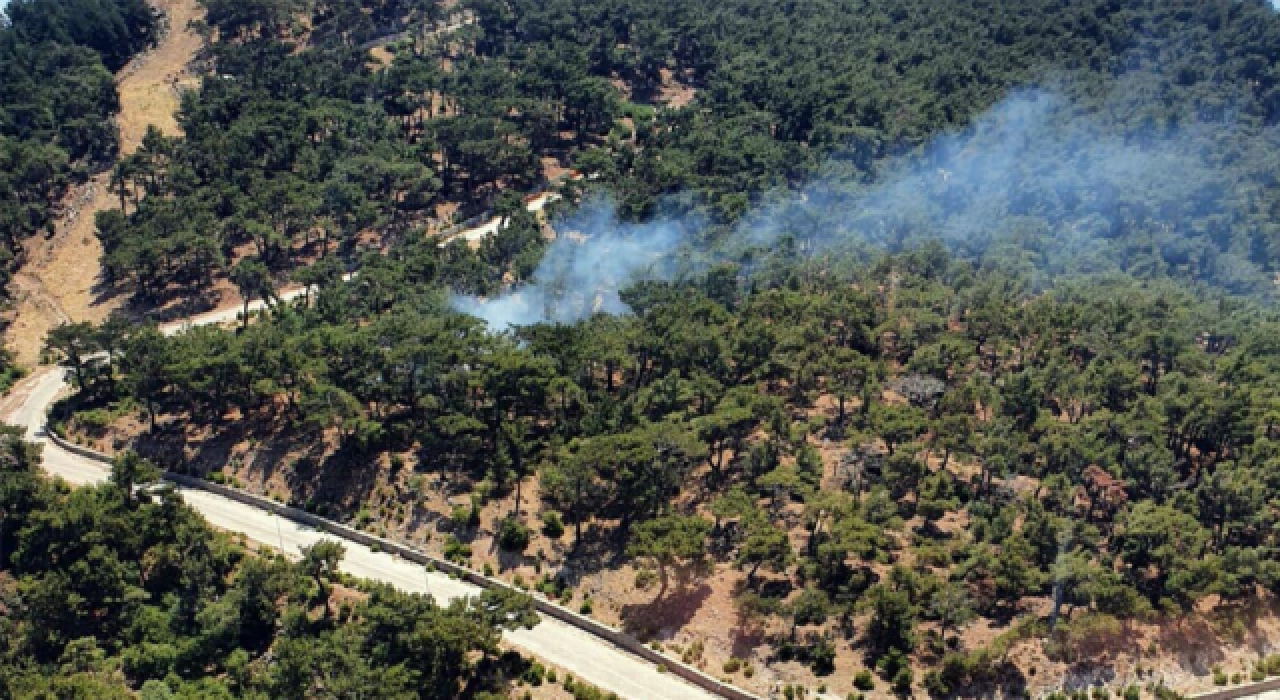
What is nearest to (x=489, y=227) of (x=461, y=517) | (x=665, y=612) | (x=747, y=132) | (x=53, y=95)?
(x=747, y=132)

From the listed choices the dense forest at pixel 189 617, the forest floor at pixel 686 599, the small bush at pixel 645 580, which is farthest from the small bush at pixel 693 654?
the dense forest at pixel 189 617

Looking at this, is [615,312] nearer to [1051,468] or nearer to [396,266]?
[396,266]

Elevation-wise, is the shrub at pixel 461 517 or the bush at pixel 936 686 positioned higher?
the shrub at pixel 461 517

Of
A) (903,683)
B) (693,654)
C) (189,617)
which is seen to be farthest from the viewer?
(189,617)

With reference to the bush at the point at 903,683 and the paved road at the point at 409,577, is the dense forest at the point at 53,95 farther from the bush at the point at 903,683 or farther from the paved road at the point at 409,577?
the bush at the point at 903,683

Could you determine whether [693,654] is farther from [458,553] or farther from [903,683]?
[458,553]

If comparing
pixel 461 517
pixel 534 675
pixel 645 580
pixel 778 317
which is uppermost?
pixel 778 317
